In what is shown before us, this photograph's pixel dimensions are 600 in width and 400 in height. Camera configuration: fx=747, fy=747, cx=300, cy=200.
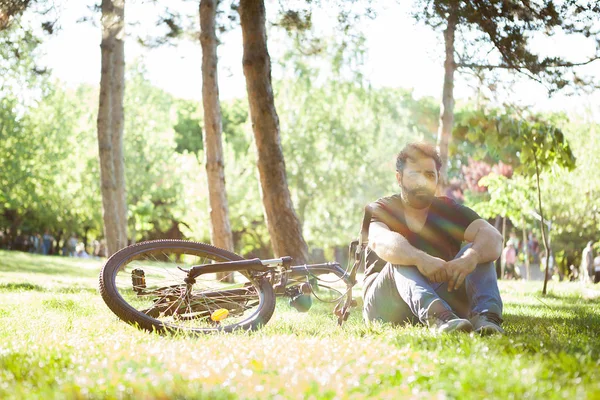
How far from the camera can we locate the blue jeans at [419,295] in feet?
16.6

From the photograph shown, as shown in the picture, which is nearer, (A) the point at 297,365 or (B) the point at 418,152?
(A) the point at 297,365

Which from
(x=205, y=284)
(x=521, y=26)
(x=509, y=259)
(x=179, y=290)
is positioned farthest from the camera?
(x=509, y=259)

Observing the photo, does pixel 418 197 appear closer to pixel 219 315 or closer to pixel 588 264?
pixel 219 315

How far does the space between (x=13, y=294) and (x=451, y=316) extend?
24.0 feet

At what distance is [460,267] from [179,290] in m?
2.33

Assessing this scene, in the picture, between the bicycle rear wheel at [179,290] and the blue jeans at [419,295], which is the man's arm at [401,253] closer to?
the blue jeans at [419,295]

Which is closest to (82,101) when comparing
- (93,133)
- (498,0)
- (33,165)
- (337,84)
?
(93,133)

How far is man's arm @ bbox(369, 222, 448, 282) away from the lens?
200 inches

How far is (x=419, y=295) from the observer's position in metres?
5.04

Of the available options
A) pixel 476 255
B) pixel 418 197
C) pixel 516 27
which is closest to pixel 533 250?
pixel 516 27

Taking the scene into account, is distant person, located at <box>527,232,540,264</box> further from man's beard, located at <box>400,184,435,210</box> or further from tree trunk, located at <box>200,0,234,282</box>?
man's beard, located at <box>400,184,435,210</box>

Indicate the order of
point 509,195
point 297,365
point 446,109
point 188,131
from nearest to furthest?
point 297,365 → point 446,109 → point 509,195 → point 188,131

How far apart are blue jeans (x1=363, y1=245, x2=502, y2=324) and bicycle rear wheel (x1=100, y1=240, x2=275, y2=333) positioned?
856 mm

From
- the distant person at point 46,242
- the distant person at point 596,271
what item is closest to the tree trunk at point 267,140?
the distant person at point 596,271
